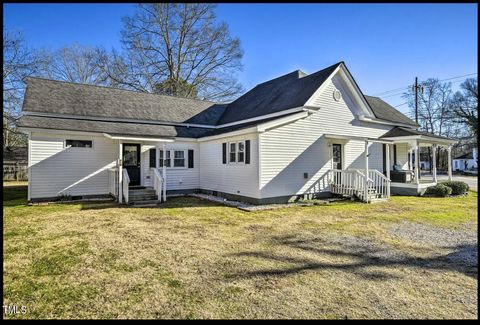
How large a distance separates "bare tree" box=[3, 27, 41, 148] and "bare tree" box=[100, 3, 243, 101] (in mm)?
6219

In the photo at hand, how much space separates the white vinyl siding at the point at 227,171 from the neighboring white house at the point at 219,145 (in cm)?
5

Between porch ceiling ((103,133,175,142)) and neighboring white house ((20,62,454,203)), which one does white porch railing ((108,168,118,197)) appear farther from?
porch ceiling ((103,133,175,142))

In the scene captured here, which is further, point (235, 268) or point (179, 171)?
point (179, 171)

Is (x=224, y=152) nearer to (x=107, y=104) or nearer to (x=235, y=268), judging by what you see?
(x=107, y=104)

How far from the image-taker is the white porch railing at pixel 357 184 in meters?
12.5

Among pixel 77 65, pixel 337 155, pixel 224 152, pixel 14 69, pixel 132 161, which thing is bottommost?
pixel 132 161

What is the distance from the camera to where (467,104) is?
38781mm

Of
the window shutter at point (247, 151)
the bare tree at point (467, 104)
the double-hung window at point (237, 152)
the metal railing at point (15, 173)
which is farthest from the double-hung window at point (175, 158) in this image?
the bare tree at point (467, 104)

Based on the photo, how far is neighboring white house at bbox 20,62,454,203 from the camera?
11641 mm

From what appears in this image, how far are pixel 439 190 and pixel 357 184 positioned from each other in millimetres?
5100

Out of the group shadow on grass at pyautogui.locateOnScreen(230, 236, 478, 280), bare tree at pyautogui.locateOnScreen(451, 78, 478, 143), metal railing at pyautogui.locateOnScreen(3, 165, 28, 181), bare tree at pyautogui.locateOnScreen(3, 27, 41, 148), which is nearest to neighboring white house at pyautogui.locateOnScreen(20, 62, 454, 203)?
shadow on grass at pyautogui.locateOnScreen(230, 236, 478, 280)

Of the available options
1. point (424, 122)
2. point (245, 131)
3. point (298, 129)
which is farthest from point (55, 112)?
point (424, 122)

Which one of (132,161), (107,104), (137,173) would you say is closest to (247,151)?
(137,173)

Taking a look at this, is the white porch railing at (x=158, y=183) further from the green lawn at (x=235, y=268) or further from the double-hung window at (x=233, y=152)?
the green lawn at (x=235, y=268)
